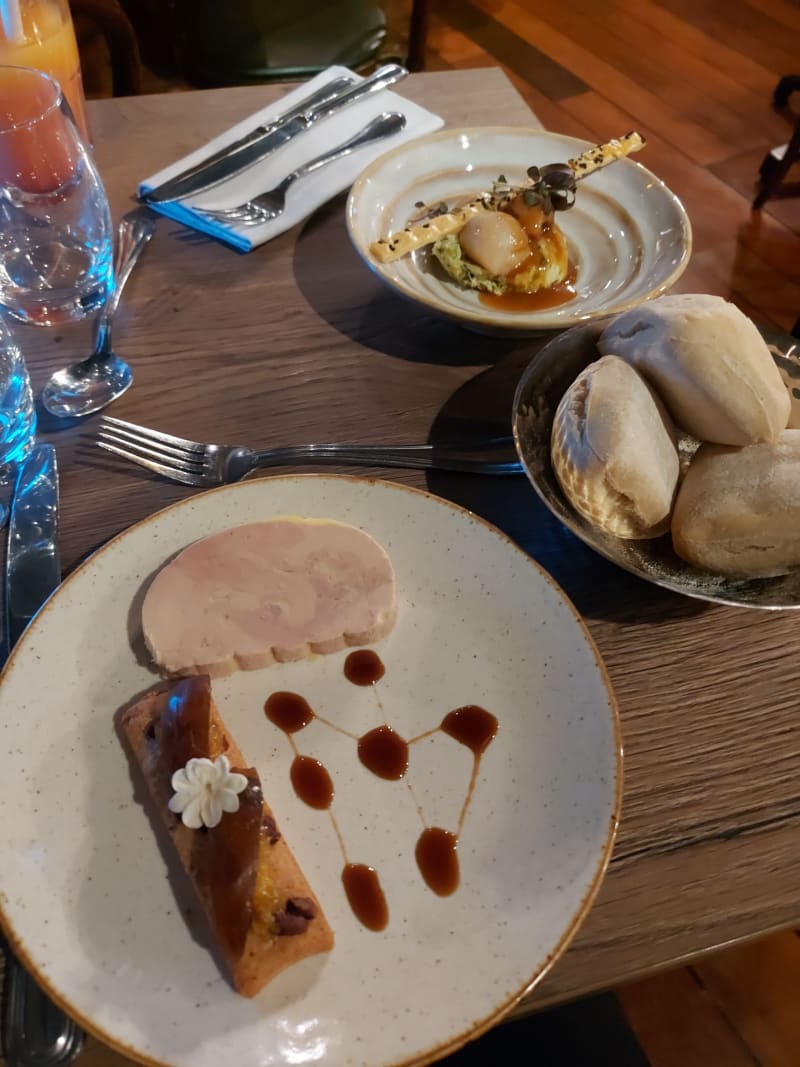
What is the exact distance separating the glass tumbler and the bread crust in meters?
0.61

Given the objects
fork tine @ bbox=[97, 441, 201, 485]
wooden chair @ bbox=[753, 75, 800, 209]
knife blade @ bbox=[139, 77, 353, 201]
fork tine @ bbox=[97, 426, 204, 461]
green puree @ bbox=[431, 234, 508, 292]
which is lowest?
wooden chair @ bbox=[753, 75, 800, 209]

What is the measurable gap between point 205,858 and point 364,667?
0.23 metres

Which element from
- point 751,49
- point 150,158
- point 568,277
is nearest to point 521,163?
point 568,277

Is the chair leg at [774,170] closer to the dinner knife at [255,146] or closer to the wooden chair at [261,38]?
the wooden chair at [261,38]

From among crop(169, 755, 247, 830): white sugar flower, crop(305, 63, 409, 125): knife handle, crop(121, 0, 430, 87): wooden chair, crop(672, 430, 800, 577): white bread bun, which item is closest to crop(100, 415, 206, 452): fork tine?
crop(169, 755, 247, 830): white sugar flower

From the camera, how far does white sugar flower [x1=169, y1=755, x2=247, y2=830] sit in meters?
0.62

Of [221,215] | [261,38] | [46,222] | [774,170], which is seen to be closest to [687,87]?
[774,170]

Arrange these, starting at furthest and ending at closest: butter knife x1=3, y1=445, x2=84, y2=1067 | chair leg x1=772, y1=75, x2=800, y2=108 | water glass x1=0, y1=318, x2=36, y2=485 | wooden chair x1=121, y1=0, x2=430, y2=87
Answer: chair leg x1=772, y1=75, x2=800, y2=108, wooden chair x1=121, y1=0, x2=430, y2=87, water glass x1=0, y1=318, x2=36, y2=485, butter knife x1=3, y1=445, x2=84, y2=1067

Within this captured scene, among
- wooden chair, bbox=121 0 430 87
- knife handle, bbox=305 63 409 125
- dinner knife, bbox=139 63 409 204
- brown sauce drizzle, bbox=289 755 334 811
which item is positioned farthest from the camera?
wooden chair, bbox=121 0 430 87

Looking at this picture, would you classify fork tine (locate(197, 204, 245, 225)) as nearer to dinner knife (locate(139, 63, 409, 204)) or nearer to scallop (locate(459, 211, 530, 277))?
dinner knife (locate(139, 63, 409, 204))

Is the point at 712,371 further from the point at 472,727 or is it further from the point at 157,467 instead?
the point at 157,467

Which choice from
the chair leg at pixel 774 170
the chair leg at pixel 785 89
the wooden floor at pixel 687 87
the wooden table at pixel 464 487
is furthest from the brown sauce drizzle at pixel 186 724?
the chair leg at pixel 785 89

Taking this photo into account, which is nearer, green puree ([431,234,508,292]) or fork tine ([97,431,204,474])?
fork tine ([97,431,204,474])

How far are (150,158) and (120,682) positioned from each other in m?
1.00
